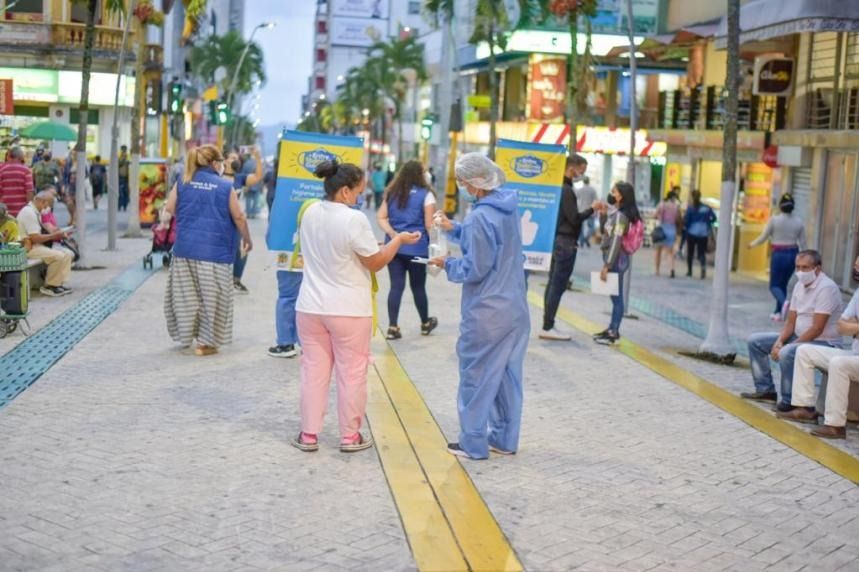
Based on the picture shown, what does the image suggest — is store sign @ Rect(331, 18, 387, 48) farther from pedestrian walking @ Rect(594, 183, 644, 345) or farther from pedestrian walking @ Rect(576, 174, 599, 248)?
pedestrian walking @ Rect(594, 183, 644, 345)

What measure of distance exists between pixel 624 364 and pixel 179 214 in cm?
418

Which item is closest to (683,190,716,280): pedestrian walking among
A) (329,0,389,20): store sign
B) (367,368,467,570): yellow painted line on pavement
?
(367,368,467,570): yellow painted line on pavement

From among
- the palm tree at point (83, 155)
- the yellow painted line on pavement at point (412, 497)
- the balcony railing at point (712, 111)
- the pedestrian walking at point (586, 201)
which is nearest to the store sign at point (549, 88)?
the balcony railing at point (712, 111)

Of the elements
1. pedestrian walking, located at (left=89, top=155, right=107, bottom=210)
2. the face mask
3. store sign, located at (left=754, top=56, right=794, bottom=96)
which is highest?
store sign, located at (left=754, top=56, right=794, bottom=96)

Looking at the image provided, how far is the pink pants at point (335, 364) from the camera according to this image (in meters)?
8.08

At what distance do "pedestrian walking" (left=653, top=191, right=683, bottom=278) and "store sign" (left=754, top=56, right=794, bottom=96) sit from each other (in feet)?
8.43

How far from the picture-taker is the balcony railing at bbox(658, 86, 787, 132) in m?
26.3

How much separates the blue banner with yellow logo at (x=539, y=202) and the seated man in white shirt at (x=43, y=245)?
5414 millimetres

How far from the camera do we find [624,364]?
12.6 meters

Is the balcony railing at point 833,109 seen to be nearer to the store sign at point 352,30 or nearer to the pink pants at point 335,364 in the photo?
the pink pants at point 335,364

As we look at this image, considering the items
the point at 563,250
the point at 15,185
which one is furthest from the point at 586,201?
the point at 563,250

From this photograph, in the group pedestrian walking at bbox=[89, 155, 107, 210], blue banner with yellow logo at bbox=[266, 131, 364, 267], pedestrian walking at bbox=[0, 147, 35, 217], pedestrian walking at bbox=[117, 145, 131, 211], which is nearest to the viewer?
blue banner with yellow logo at bbox=[266, 131, 364, 267]

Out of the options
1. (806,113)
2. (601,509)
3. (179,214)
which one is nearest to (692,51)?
(806,113)

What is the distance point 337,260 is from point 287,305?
3659 millimetres
